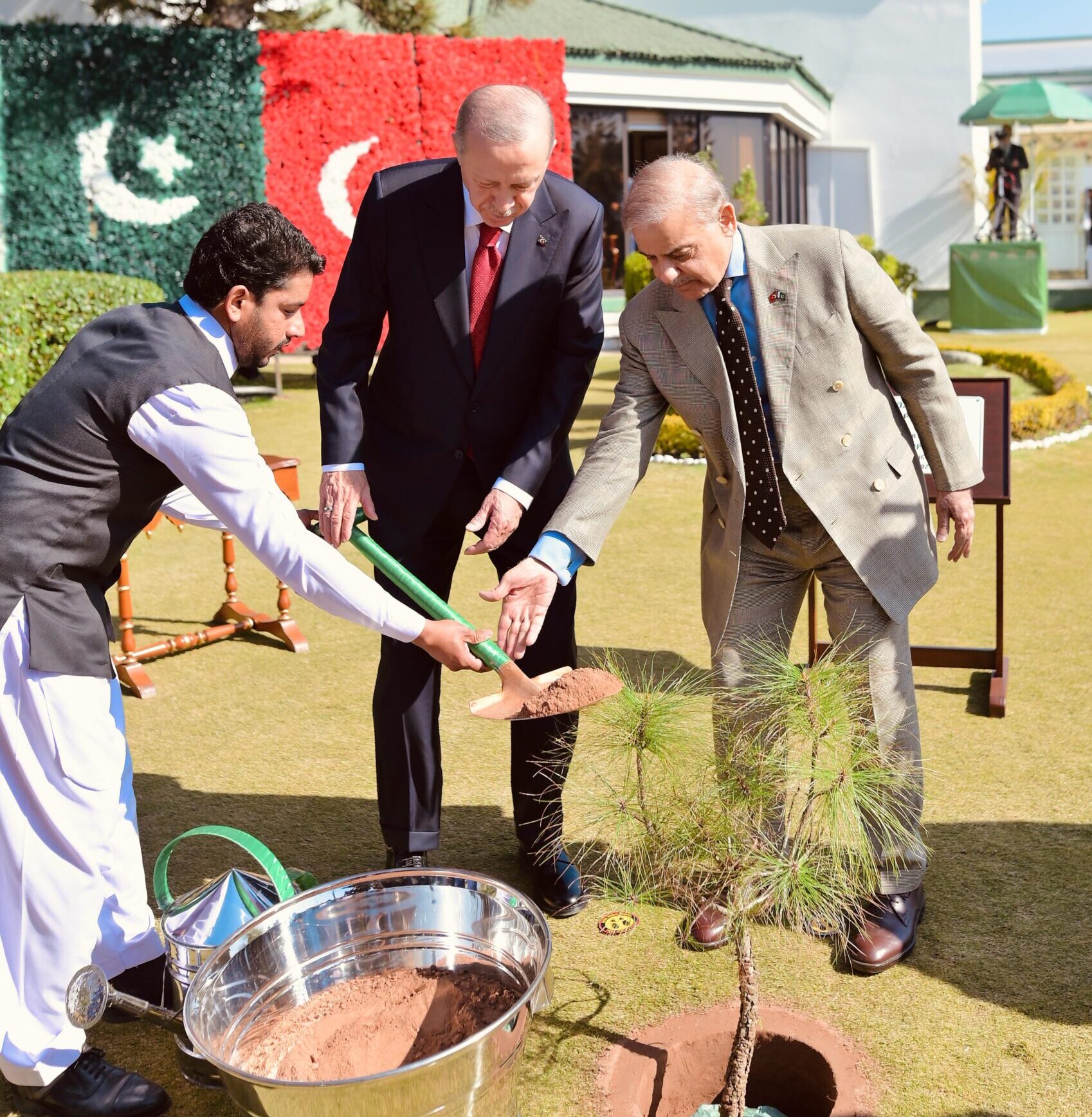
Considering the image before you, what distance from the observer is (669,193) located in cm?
255

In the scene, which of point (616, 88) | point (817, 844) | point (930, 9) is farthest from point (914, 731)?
point (930, 9)

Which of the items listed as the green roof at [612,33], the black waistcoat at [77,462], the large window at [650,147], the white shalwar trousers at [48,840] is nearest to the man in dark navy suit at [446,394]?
the black waistcoat at [77,462]

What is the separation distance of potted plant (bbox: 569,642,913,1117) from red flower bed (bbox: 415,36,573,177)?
11.0 m

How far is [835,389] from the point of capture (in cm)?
283

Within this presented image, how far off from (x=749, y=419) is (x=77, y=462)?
56.6 inches

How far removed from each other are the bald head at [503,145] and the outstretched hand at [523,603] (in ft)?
2.63

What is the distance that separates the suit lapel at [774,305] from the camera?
2785 mm

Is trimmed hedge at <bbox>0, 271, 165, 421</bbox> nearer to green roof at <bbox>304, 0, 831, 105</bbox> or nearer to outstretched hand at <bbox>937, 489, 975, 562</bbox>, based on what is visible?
outstretched hand at <bbox>937, 489, 975, 562</bbox>

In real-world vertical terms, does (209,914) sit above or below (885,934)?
above

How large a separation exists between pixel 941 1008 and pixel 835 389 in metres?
1.39

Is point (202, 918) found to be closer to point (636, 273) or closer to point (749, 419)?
point (749, 419)

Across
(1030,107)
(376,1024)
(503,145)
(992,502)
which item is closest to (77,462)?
(503,145)

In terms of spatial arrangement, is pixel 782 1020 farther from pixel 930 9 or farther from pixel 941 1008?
pixel 930 9

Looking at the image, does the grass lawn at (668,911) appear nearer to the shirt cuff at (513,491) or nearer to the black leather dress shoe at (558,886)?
the black leather dress shoe at (558,886)
